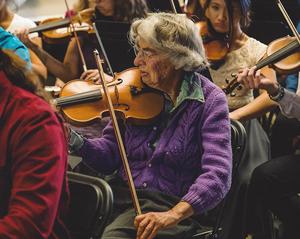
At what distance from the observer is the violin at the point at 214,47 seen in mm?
2205

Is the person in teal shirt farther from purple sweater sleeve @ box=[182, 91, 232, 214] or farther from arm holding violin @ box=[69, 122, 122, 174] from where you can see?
purple sweater sleeve @ box=[182, 91, 232, 214]

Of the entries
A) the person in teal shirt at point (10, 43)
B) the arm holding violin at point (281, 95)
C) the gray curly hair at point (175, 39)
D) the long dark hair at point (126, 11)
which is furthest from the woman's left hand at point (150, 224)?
the long dark hair at point (126, 11)

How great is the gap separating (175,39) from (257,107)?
0.63 meters

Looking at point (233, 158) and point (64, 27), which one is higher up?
point (64, 27)

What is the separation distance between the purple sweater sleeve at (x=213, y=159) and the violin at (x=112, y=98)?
0.27m

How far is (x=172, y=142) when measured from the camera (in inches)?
61.8

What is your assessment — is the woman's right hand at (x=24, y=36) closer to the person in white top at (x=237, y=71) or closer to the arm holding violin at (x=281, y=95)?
the person in white top at (x=237, y=71)

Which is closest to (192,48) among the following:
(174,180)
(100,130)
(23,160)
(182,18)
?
(182,18)

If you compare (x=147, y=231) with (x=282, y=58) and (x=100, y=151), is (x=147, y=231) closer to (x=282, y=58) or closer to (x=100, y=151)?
(x=100, y=151)

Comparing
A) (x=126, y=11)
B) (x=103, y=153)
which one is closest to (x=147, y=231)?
(x=103, y=153)

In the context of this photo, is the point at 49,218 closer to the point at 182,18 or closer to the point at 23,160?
the point at 23,160

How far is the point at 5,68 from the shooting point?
1.12 meters

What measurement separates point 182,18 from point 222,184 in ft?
1.69

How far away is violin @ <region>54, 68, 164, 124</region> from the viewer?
5.90ft
